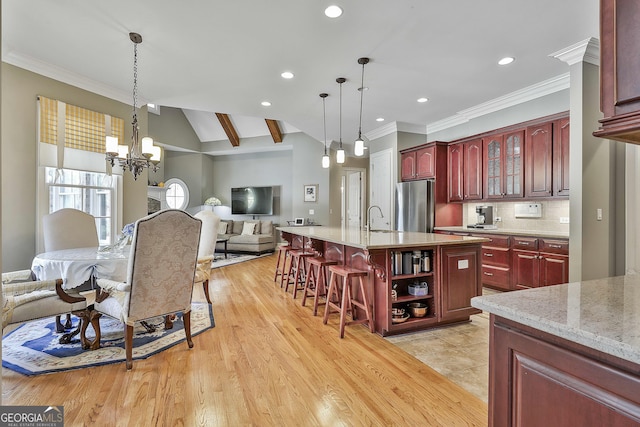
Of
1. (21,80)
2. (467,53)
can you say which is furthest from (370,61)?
(21,80)

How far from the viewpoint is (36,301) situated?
2285 millimetres

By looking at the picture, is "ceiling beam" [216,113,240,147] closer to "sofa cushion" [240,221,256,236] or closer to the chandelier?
"sofa cushion" [240,221,256,236]

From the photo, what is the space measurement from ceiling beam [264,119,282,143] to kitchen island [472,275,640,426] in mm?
7749

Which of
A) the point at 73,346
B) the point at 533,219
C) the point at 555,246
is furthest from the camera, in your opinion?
the point at 533,219

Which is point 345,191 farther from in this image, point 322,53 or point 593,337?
point 593,337

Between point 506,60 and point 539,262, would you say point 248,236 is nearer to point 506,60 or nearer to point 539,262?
point 539,262

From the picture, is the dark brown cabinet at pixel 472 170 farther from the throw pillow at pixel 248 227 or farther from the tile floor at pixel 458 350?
the throw pillow at pixel 248 227

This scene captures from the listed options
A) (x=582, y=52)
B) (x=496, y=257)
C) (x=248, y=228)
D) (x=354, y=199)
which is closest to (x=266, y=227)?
(x=248, y=228)

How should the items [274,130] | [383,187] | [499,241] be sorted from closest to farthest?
[499,241]
[383,187]
[274,130]

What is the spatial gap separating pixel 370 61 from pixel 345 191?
16.9ft

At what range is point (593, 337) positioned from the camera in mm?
764

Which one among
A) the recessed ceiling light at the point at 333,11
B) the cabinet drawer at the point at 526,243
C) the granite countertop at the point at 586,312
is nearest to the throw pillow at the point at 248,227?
the cabinet drawer at the point at 526,243

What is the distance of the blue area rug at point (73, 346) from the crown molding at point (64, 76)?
280 cm

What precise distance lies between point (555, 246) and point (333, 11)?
341 centimetres
